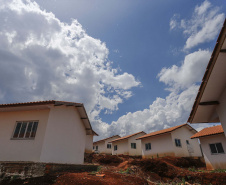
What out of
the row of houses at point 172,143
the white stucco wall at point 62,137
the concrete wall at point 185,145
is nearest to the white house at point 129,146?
the row of houses at point 172,143

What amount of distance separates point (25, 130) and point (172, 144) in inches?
757

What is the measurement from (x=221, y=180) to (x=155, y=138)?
51.2 ft

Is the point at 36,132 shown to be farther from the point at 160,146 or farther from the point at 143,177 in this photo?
the point at 160,146

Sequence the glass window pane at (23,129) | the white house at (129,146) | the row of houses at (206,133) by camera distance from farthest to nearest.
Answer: the white house at (129,146)
the glass window pane at (23,129)
the row of houses at (206,133)

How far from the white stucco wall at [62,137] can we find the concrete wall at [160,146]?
1437 cm

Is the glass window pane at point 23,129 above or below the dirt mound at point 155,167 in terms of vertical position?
above

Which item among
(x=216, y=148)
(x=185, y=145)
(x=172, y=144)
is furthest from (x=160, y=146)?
(x=216, y=148)

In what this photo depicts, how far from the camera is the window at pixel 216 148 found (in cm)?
1496

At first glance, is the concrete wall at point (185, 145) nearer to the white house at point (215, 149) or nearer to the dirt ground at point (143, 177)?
the dirt ground at point (143, 177)

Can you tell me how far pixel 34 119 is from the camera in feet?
30.8

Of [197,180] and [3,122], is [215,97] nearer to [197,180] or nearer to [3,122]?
[197,180]

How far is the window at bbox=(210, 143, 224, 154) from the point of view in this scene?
15.0m

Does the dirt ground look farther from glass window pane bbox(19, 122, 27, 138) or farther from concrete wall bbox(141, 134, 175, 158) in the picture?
glass window pane bbox(19, 122, 27, 138)

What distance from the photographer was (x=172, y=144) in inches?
828
